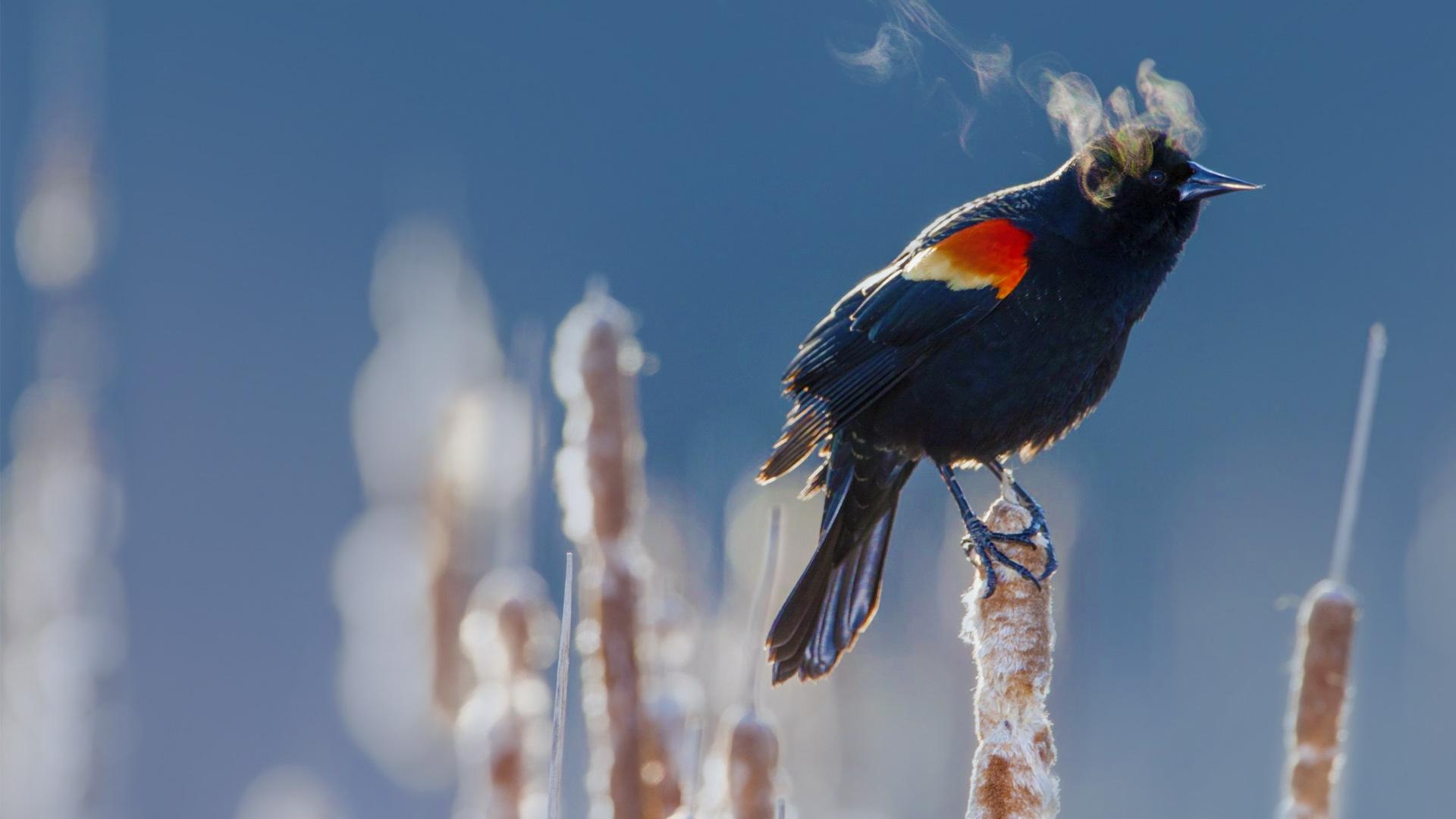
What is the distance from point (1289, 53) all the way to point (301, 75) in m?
12.7

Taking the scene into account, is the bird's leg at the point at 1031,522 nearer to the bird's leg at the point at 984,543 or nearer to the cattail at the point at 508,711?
the bird's leg at the point at 984,543

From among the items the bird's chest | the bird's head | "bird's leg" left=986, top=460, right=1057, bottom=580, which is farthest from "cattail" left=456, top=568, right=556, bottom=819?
the bird's head

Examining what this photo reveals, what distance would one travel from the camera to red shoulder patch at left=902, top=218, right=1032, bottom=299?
2578 millimetres

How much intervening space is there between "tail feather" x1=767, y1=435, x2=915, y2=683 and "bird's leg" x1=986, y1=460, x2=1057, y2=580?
0.59 ft

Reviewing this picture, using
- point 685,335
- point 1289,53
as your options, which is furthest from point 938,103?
point 1289,53

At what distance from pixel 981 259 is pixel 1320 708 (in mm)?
1125

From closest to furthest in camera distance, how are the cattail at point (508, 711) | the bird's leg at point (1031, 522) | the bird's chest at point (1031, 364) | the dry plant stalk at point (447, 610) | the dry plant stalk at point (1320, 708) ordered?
the dry plant stalk at point (1320, 708) < the cattail at point (508, 711) < the bird's leg at point (1031, 522) < the dry plant stalk at point (447, 610) < the bird's chest at point (1031, 364)

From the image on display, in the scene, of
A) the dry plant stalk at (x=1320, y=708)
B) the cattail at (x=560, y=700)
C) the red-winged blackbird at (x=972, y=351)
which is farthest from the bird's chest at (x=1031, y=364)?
the cattail at (x=560, y=700)

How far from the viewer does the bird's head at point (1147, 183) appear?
2.61m

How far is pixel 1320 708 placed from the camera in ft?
5.38

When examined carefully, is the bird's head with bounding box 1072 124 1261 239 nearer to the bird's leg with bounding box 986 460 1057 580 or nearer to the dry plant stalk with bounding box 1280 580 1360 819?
the bird's leg with bounding box 986 460 1057 580

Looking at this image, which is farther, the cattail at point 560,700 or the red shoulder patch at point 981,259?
the red shoulder patch at point 981,259

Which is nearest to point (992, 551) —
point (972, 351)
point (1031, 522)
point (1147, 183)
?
point (1031, 522)

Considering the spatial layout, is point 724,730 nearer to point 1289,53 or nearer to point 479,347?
point 479,347
